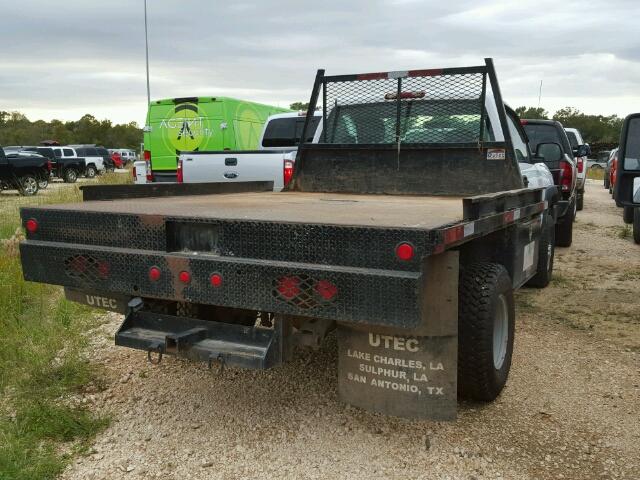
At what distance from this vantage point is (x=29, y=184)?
21.8m

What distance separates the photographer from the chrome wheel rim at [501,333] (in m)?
3.81

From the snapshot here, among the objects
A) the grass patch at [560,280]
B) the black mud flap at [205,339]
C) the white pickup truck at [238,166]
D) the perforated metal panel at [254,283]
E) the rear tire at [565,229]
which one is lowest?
the grass patch at [560,280]

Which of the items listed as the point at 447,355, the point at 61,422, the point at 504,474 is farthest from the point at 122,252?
the point at 504,474

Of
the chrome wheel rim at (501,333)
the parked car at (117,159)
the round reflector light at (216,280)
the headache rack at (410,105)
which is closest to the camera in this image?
the round reflector light at (216,280)

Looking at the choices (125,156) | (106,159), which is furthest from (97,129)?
(106,159)

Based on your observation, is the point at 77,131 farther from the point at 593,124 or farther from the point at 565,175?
the point at 565,175

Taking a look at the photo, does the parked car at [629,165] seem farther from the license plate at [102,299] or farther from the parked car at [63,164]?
the parked car at [63,164]

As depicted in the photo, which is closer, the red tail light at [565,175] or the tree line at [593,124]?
the red tail light at [565,175]

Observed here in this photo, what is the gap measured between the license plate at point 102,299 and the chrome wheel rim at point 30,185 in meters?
19.3

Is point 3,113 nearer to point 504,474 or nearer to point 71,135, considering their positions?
point 71,135

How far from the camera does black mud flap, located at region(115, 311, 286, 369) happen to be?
3148 mm

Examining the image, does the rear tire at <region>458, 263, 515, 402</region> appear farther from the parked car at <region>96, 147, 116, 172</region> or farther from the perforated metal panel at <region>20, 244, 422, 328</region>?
the parked car at <region>96, 147, 116, 172</region>

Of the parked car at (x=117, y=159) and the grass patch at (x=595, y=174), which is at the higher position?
the parked car at (x=117, y=159)

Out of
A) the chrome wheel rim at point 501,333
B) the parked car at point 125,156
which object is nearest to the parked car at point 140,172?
the chrome wheel rim at point 501,333
